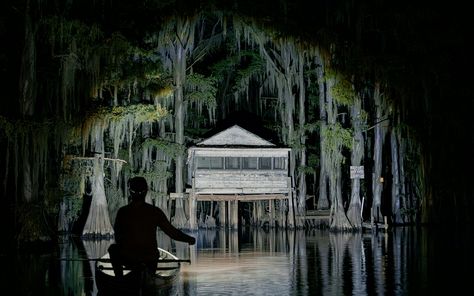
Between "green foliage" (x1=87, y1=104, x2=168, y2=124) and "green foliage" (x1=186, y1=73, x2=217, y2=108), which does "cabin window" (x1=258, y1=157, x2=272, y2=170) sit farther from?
"green foliage" (x1=87, y1=104, x2=168, y2=124)

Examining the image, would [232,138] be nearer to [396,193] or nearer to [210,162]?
[210,162]

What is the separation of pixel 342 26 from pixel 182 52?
1109cm

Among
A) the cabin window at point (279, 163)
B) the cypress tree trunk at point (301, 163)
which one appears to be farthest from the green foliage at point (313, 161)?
the cabin window at point (279, 163)

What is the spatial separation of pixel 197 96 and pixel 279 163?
22.6 feet

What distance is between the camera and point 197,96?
45562 millimetres

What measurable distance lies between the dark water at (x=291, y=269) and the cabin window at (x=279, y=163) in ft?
45.5

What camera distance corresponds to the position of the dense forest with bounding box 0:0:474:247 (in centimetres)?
2773

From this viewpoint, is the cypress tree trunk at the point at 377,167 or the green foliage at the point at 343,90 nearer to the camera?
the green foliage at the point at 343,90

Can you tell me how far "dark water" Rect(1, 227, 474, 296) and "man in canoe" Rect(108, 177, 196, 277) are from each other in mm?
1679

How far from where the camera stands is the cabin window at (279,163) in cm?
4280

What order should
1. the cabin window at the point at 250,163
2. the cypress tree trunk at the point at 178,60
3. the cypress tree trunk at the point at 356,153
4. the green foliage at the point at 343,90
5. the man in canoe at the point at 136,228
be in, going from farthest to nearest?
the cypress tree trunk at the point at 178,60 < the cabin window at the point at 250,163 < the cypress tree trunk at the point at 356,153 < the green foliage at the point at 343,90 < the man in canoe at the point at 136,228

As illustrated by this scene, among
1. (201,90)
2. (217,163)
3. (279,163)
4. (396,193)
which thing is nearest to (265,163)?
(279,163)

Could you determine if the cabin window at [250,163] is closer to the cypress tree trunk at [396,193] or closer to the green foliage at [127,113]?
the cypress tree trunk at [396,193]

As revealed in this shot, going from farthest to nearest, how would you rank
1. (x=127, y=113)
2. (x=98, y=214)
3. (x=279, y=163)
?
(x=279, y=163), (x=98, y=214), (x=127, y=113)
